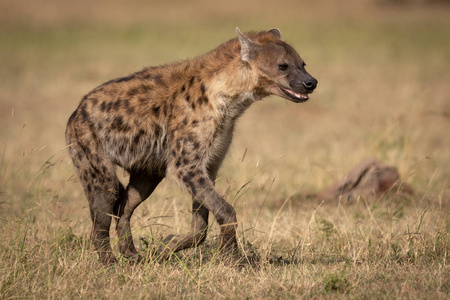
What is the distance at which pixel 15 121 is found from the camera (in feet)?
39.1

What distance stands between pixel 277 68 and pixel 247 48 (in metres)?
0.27

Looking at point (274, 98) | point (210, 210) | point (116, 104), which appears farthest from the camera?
point (274, 98)

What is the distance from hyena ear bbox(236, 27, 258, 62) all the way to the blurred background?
0.52m

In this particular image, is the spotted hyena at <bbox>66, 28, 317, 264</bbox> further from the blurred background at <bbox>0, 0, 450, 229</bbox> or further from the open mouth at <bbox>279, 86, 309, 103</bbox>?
the blurred background at <bbox>0, 0, 450, 229</bbox>

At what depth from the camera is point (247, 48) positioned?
15.4ft

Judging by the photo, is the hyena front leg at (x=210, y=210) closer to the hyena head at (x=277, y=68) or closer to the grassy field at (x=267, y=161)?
the grassy field at (x=267, y=161)

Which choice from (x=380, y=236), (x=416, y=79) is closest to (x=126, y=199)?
(x=380, y=236)

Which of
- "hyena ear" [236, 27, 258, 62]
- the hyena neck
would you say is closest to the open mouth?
the hyena neck

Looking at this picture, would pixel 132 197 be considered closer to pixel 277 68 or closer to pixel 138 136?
pixel 138 136

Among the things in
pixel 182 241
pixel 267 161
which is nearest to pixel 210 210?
pixel 182 241

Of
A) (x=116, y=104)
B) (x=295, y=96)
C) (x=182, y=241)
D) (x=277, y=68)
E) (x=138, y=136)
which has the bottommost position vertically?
(x=182, y=241)

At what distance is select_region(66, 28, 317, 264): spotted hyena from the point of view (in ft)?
15.2

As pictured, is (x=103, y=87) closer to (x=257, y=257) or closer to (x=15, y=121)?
(x=257, y=257)

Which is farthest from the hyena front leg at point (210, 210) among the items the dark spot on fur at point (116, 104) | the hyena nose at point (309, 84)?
the hyena nose at point (309, 84)
